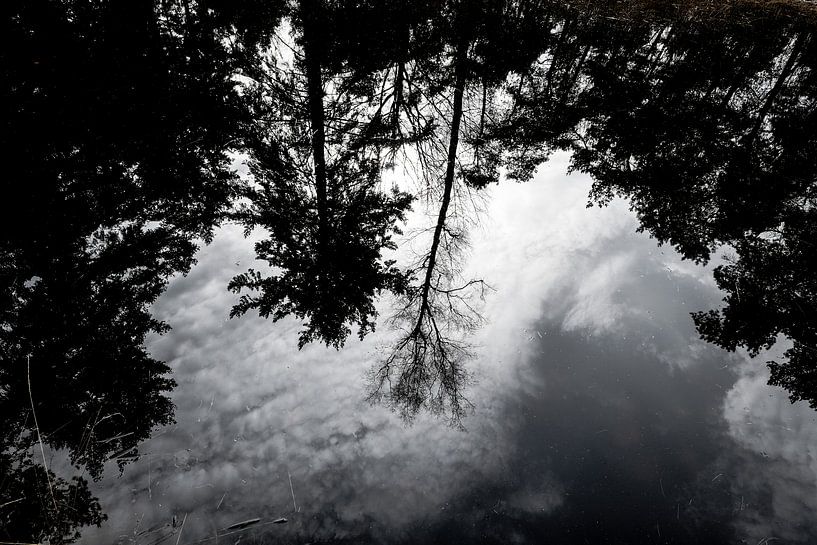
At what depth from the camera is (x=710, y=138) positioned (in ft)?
23.4

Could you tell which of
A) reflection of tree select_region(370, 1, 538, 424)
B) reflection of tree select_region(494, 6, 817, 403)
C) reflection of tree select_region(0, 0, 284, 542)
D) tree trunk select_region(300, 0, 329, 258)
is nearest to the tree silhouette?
reflection of tree select_region(370, 1, 538, 424)

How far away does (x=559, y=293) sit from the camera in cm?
478

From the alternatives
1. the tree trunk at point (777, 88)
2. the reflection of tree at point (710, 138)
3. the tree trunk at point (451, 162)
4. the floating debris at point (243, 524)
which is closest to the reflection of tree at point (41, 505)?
the floating debris at point (243, 524)

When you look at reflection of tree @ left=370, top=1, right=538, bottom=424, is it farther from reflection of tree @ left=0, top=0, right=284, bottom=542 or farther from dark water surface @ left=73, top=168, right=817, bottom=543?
reflection of tree @ left=0, top=0, right=284, bottom=542

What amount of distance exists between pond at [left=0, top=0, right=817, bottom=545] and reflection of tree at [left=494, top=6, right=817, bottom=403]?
66mm

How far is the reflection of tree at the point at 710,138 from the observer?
4.68 meters

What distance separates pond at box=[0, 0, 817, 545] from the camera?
2854mm

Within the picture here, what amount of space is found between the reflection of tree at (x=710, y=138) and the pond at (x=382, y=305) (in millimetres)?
66

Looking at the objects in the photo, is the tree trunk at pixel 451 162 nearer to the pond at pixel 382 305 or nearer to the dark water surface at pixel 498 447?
the pond at pixel 382 305

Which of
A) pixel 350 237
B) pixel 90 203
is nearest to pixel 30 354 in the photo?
pixel 90 203

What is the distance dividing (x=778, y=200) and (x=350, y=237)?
7.26 metres

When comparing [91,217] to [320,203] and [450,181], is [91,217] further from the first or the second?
[450,181]

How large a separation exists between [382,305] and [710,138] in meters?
7.69

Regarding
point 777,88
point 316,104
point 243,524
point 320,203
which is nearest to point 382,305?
point 320,203
